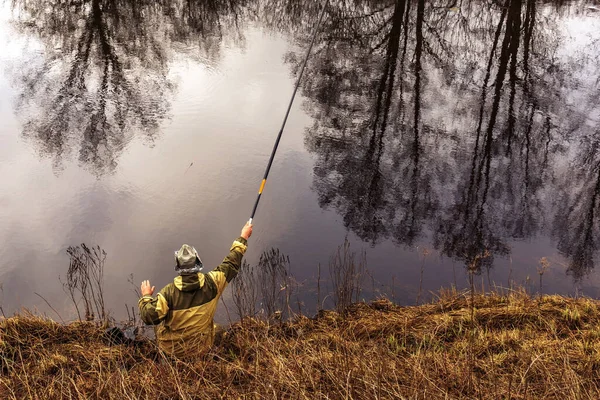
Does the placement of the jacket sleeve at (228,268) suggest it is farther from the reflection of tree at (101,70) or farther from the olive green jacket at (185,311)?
the reflection of tree at (101,70)

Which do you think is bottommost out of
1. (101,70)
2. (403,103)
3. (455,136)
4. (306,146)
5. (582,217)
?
(582,217)

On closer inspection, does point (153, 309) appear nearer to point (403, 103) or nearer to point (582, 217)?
point (582, 217)

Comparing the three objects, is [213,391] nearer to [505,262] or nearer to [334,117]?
[505,262]

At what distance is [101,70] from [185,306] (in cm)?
855

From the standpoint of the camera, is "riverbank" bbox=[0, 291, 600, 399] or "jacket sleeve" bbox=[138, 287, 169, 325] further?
"jacket sleeve" bbox=[138, 287, 169, 325]

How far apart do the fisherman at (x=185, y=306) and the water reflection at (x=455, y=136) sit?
3.44 metres

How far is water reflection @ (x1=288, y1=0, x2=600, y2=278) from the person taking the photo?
302 inches

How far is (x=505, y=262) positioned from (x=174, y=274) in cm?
461

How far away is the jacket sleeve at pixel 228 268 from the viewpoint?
4609 millimetres

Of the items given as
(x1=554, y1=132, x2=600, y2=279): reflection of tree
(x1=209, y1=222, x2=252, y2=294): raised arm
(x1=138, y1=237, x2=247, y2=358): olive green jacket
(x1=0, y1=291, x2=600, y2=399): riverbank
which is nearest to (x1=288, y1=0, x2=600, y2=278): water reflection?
(x1=554, y1=132, x2=600, y2=279): reflection of tree

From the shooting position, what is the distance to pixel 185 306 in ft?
14.4

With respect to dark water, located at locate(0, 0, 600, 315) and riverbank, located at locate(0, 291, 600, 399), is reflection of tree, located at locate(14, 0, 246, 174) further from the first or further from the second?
riverbank, located at locate(0, 291, 600, 399)

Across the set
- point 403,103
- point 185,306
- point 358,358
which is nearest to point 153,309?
point 185,306

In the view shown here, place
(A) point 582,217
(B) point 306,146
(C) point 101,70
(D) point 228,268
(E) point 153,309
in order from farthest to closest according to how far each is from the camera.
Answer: (C) point 101,70
(B) point 306,146
(A) point 582,217
(D) point 228,268
(E) point 153,309
